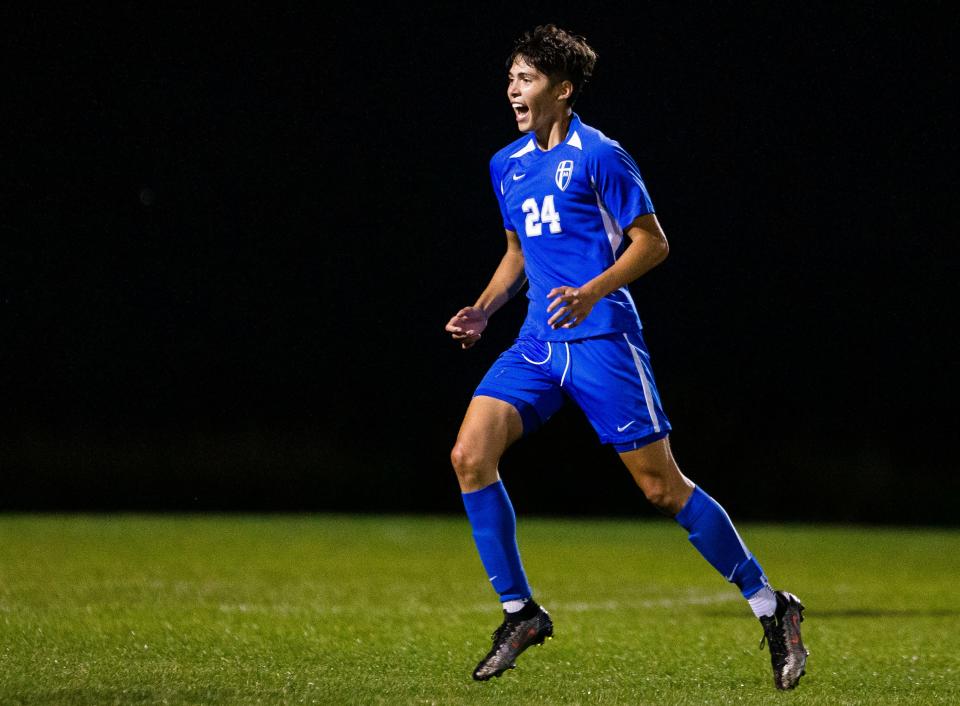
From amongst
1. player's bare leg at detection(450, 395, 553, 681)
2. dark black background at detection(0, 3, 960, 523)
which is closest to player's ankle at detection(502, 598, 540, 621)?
player's bare leg at detection(450, 395, 553, 681)

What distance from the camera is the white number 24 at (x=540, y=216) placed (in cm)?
452

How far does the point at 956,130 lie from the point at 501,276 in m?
14.8

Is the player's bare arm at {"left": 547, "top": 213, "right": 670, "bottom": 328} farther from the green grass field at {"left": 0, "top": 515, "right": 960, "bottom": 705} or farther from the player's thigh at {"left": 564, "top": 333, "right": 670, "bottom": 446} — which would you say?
the green grass field at {"left": 0, "top": 515, "right": 960, "bottom": 705}

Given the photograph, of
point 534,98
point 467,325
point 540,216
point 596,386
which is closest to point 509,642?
point 596,386

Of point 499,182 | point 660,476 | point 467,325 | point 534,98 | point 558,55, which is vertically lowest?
point 660,476

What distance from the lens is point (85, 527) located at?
12.4 metres

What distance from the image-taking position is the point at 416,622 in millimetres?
6145

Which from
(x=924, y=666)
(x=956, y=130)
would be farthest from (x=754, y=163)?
(x=924, y=666)

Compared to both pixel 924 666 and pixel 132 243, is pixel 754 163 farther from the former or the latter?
pixel 924 666

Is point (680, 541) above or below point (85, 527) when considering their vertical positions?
below

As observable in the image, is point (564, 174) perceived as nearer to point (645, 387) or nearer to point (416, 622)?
point (645, 387)

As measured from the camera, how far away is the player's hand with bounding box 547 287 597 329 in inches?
166

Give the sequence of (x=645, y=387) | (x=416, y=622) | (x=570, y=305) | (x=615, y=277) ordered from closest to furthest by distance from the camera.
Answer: (x=570, y=305)
(x=615, y=277)
(x=645, y=387)
(x=416, y=622)

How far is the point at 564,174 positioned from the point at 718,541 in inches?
51.9
